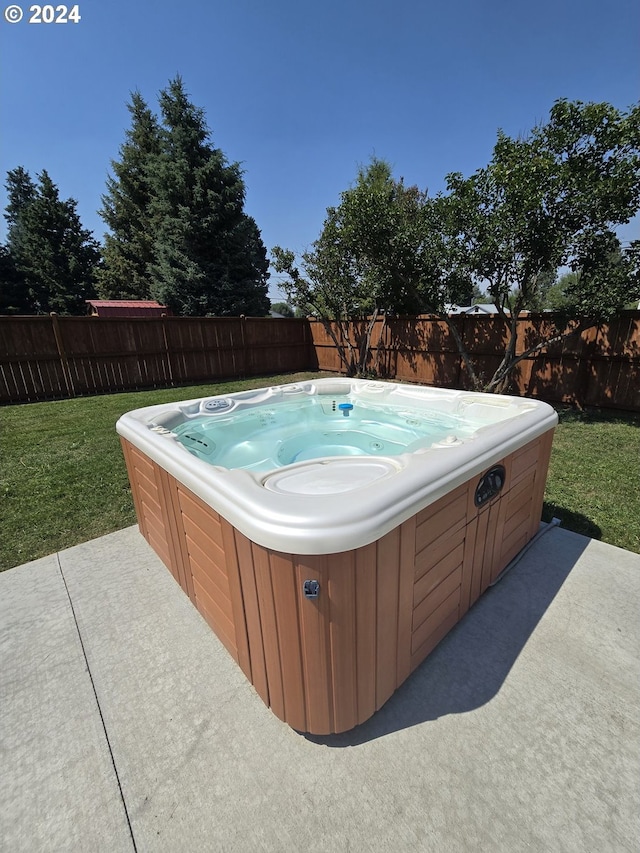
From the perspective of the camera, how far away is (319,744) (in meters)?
1.29

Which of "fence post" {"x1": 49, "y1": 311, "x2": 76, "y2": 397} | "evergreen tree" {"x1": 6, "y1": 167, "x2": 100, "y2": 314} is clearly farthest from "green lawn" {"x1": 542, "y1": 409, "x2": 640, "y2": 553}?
"evergreen tree" {"x1": 6, "y1": 167, "x2": 100, "y2": 314}

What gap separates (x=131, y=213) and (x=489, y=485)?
20.5 m

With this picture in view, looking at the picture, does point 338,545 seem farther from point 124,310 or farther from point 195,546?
point 124,310

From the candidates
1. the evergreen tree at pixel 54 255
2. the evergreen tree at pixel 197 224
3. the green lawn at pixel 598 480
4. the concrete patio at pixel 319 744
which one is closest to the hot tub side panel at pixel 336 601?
the concrete patio at pixel 319 744

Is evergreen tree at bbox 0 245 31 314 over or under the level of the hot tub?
over

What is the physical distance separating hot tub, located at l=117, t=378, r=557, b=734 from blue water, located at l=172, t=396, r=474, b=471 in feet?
2.19

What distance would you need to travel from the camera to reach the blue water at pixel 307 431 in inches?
122

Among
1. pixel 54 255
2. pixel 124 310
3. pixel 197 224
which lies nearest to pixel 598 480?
pixel 197 224

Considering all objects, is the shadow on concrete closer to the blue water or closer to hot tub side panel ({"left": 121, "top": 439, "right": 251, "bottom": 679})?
hot tub side panel ({"left": 121, "top": 439, "right": 251, "bottom": 679})

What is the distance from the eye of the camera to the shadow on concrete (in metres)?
1.37

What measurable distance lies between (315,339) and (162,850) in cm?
1068

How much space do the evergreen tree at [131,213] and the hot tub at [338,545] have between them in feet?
51.8

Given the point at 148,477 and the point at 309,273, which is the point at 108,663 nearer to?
the point at 148,477

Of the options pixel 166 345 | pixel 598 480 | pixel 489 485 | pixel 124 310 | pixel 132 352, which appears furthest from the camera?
pixel 124 310
